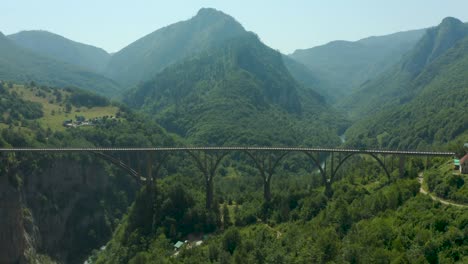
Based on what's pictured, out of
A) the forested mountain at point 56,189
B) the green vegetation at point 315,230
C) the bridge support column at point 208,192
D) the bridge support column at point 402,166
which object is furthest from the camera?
the forested mountain at point 56,189

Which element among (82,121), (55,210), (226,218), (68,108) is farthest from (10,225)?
(68,108)

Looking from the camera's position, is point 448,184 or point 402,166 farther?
point 402,166

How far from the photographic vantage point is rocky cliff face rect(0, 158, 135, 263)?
65.5 m

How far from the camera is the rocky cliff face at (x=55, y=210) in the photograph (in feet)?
215

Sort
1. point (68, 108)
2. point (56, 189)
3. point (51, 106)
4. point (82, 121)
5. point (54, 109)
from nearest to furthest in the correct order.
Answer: point (56, 189), point (82, 121), point (54, 109), point (68, 108), point (51, 106)

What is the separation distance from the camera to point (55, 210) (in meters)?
77.1

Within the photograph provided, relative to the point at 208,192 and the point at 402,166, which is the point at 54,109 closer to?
the point at 208,192

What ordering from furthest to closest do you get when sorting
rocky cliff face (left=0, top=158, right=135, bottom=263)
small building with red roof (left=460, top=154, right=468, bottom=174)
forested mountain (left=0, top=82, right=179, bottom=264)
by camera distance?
1. forested mountain (left=0, top=82, right=179, bottom=264)
2. rocky cliff face (left=0, top=158, right=135, bottom=263)
3. small building with red roof (left=460, top=154, right=468, bottom=174)

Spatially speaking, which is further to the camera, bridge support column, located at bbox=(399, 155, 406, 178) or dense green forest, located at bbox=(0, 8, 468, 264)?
bridge support column, located at bbox=(399, 155, 406, 178)

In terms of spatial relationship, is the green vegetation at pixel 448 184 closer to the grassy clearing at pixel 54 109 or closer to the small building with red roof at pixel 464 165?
the small building with red roof at pixel 464 165

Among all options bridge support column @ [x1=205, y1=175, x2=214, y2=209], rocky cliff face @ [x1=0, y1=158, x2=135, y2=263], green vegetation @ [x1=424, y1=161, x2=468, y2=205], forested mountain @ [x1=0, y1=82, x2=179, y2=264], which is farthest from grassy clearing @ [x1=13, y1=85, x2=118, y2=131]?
green vegetation @ [x1=424, y1=161, x2=468, y2=205]

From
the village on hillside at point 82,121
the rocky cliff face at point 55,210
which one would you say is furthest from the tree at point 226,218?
the village on hillside at point 82,121

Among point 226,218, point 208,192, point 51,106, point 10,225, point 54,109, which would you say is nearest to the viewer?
point 226,218

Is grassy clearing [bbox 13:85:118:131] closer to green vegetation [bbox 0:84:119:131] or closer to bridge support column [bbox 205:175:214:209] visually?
green vegetation [bbox 0:84:119:131]
